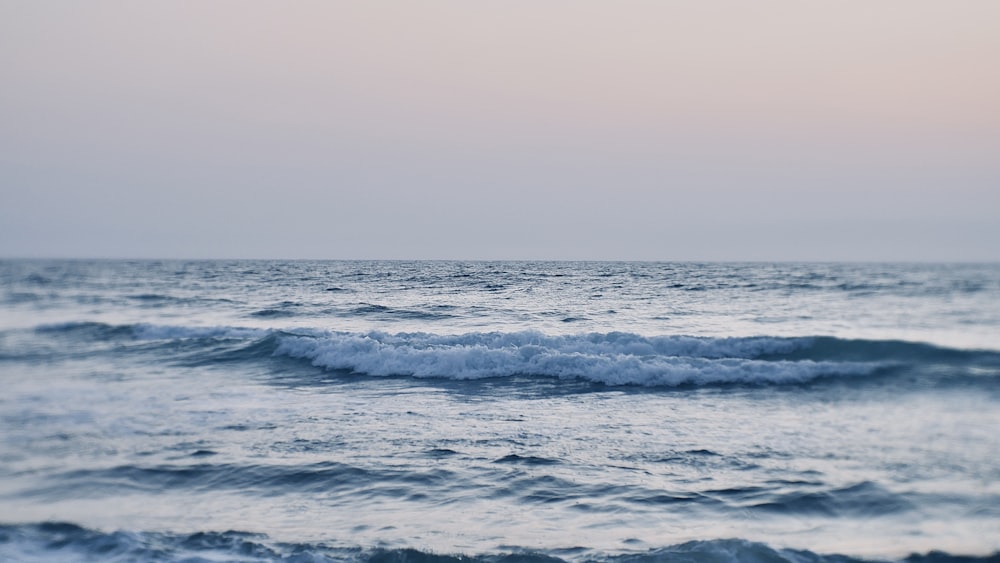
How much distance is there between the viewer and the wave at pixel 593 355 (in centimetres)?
1420

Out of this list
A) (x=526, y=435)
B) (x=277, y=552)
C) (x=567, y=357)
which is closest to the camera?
(x=277, y=552)

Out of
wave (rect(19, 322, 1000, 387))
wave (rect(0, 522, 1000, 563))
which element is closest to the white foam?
wave (rect(19, 322, 1000, 387))

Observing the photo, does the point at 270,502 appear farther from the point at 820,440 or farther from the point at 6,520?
the point at 820,440

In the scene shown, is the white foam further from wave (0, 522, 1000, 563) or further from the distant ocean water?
wave (0, 522, 1000, 563)

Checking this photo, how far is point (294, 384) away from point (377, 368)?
2.33 metres

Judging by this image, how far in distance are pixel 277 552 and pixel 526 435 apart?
4.69 metres

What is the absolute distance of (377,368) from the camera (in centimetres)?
1659

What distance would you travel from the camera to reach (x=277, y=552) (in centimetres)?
617

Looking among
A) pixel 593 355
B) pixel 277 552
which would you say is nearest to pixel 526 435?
pixel 277 552

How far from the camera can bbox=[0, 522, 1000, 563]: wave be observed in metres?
5.92

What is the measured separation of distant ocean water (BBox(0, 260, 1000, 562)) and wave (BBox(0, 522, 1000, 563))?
0.09ft

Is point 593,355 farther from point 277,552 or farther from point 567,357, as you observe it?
point 277,552

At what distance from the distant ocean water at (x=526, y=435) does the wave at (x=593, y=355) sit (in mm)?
77

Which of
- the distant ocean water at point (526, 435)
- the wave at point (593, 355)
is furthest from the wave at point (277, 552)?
the wave at point (593, 355)
